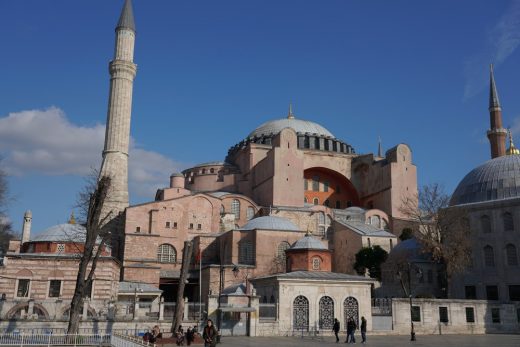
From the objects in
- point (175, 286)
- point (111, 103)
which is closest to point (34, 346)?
point (175, 286)

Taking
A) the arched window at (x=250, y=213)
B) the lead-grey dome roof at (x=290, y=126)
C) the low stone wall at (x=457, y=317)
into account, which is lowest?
the low stone wall at (x=457, y=317)

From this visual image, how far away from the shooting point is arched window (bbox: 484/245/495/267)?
2945cm

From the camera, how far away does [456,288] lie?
3020 cm

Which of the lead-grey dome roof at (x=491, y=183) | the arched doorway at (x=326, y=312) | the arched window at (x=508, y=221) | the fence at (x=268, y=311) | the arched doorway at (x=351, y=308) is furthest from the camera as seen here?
the lead-grey dome roof at (x=491, y=183)

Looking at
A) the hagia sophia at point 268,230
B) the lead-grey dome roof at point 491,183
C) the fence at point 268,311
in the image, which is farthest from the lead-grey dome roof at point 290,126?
the fence at point 268,311

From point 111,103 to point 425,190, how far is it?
22.0 meters

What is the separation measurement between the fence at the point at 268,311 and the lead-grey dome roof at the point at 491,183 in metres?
16.0

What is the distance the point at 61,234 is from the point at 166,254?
24.8 feet

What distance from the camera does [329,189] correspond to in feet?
153

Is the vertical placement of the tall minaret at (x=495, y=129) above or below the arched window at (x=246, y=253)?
above

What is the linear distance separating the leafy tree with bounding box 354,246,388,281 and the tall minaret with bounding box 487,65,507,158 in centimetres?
1329

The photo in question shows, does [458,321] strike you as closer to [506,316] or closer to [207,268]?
[506,316]

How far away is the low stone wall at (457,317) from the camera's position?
24.3 m

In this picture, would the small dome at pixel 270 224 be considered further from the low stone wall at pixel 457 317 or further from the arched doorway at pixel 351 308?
the low stone wall at pixel 457 317
